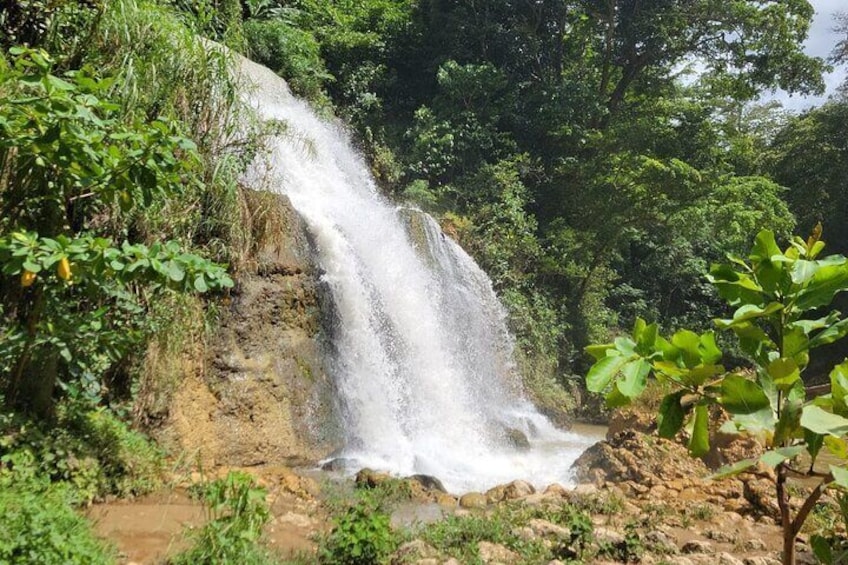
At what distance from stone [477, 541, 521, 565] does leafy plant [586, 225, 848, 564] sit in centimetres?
310

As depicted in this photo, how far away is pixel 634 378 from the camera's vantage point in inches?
47.8

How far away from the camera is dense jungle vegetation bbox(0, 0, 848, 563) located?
5.26 meters

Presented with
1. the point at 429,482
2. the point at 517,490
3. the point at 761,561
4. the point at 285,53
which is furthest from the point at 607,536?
the point at 285,53

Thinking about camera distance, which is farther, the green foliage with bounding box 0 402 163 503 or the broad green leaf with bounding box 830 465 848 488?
the green foliage with bounding box 0 402 163 503

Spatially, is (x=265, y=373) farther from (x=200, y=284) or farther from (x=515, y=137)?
(x=515, y=137)

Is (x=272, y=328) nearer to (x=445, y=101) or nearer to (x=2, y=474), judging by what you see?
(x=2, y=474)

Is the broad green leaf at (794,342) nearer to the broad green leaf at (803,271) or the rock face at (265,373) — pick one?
the broad green leaf at (803,271)

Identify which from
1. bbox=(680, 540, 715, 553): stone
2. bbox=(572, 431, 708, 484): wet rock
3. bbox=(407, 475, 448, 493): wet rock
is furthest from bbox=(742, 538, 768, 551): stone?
bbox=(407, 475, 448, 493): wet rock

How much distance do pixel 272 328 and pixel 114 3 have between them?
360 centimetres

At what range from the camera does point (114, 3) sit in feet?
17.5

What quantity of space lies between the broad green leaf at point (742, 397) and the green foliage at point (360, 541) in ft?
9.37

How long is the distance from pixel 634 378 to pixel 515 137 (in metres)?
16.6

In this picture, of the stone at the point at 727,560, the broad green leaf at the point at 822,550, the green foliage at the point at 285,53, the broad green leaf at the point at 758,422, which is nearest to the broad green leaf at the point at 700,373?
the broad green leaf at the point at 758,422

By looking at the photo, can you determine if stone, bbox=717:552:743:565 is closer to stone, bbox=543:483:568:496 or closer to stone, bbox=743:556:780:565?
stone, bbox=743:556:780:565
